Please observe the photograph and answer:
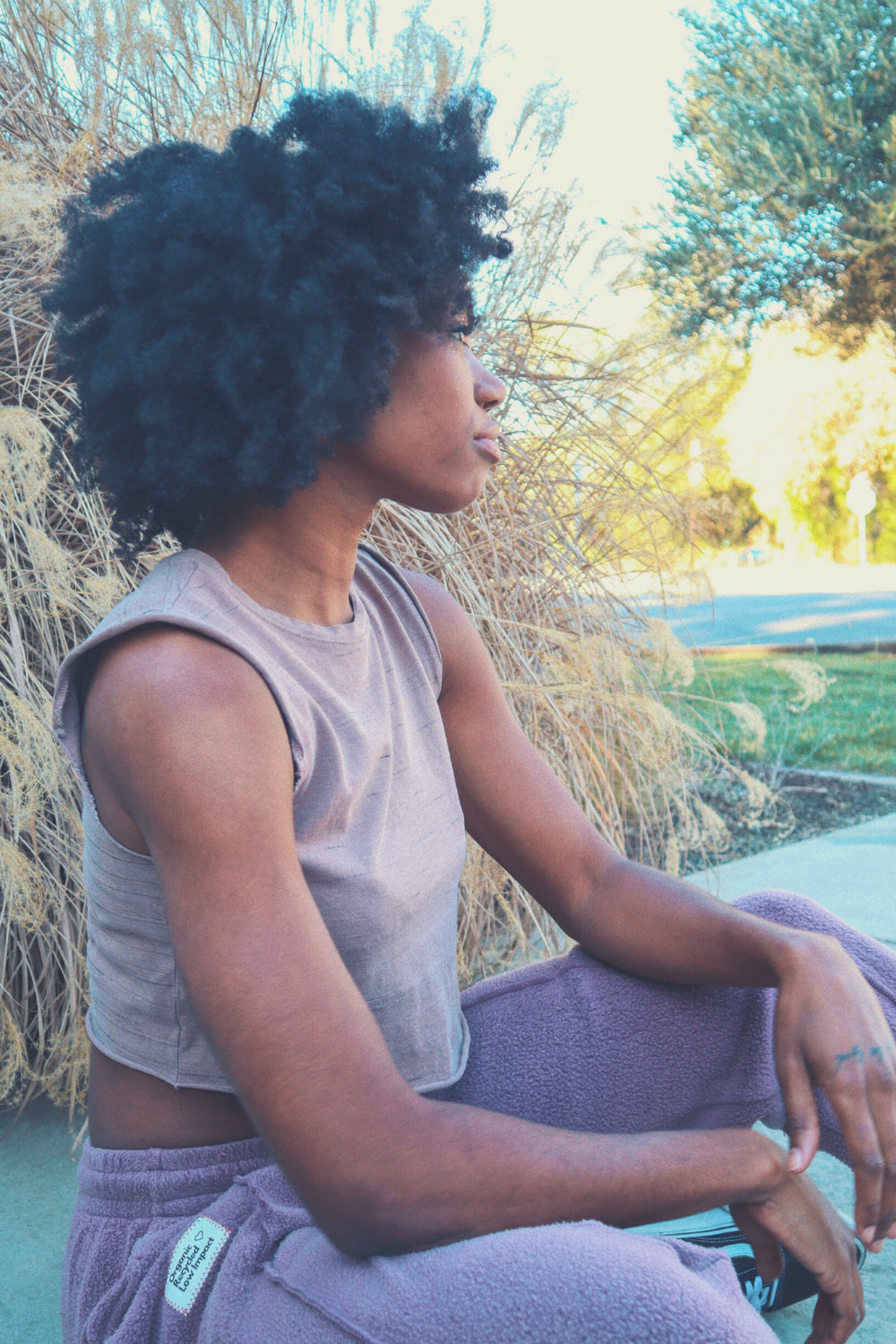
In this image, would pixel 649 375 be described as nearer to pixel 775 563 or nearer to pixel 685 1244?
pixel 685 1244

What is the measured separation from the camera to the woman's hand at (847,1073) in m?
1.23

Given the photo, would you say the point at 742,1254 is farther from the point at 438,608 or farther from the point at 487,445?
the point at 487,445

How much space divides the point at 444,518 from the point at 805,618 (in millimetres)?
8985

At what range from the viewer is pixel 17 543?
2.00 metres

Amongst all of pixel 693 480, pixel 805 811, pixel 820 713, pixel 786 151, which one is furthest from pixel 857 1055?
pixel 786 151

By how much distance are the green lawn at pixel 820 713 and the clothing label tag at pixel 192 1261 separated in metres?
2.05

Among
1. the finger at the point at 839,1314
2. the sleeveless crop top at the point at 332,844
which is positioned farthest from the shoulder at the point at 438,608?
the finger at the point at 839,1314

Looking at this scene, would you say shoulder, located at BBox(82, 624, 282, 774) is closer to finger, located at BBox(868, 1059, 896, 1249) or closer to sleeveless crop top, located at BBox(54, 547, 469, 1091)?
sleeveless crop top, located at BBox(54, 547, 469, 1091)

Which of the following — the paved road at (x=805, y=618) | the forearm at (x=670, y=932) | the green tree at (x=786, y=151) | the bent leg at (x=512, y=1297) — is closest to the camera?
the bent leg at (x=512, y=1297)

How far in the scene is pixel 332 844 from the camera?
115 centimetres

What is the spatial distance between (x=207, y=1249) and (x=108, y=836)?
39cm

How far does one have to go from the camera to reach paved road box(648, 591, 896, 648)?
9.63 meters

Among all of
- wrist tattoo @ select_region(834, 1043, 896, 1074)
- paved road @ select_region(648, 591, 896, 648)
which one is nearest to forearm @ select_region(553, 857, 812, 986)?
wrist tattoo @ select_region(834, 1043, 896, 1074)

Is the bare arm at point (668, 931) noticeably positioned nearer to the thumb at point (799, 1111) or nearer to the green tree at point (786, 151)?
the thumb at point (799, 1111)
